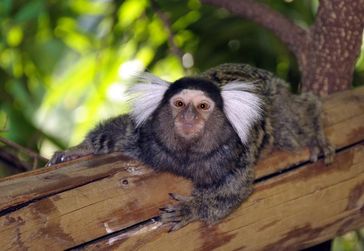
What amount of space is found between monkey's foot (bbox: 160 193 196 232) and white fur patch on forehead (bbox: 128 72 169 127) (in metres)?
0.43

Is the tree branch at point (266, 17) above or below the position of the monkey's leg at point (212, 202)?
above

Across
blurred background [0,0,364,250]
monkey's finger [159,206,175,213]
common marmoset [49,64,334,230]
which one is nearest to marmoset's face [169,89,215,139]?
common marmoset [49,64,334,230]

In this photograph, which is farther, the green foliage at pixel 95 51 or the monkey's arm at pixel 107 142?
the green foliage at pixel 95 51

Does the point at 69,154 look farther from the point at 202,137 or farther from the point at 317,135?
the point at 317,135

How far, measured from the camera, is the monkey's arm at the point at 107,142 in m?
2.70

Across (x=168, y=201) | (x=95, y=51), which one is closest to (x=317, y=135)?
(x=168, y=201)

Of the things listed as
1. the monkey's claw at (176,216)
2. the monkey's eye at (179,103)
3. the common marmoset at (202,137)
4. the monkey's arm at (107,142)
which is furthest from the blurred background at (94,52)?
the monkey's claw at (176,216)

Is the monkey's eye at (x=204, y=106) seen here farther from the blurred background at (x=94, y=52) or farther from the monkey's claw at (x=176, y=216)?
the blurred background at (x=94, y=52)

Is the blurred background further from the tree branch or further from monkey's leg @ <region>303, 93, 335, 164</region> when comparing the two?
monkey's leg @ <region>303, 93, 335, 164</region>

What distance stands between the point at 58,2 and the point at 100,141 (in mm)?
1067

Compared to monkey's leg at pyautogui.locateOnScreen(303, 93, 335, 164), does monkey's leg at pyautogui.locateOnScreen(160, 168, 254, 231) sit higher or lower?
lower

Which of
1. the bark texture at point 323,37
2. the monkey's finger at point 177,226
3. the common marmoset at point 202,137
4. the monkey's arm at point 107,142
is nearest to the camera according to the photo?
the monkey's finger at point 177,226

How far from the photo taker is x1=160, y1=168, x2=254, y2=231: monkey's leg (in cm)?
238

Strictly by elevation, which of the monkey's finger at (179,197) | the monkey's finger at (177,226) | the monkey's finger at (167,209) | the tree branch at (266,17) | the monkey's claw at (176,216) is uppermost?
the tree branch at (266,17)
